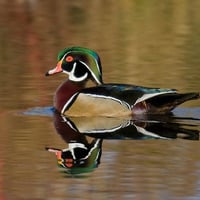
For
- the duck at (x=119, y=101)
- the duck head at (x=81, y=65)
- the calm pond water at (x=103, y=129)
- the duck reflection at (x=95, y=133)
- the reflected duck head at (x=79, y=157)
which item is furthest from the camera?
the duck head at (x=81, y=65)

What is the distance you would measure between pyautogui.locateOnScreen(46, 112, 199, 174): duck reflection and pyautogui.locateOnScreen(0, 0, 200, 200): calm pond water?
0.03 feet

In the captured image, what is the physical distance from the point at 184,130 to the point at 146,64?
6.23 m

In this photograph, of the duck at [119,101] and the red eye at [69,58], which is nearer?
the duck at [119,101]

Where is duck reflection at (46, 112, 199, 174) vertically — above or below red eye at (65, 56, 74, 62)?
below

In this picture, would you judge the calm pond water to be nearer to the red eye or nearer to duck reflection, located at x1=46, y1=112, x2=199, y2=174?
duck reflection, located at x1=46, y1=112, x2=199, y2=174

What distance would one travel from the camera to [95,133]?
12.2m

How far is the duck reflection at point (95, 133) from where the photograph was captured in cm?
1056

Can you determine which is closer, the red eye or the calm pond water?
the calm pond water

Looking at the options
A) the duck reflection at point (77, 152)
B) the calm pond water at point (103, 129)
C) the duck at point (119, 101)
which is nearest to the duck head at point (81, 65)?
the duck at point (119, 101)

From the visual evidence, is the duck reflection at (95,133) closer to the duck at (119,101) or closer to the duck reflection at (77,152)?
the duck reflection at (77,152)

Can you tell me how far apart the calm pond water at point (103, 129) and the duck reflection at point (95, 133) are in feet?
0.03

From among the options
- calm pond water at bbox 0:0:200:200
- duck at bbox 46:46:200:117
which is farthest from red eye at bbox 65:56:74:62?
calm pond water at bbox 0:0:200:200

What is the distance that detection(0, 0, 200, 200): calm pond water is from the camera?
30.8 ft

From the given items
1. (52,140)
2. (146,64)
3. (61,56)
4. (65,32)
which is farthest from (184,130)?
(65,32)
